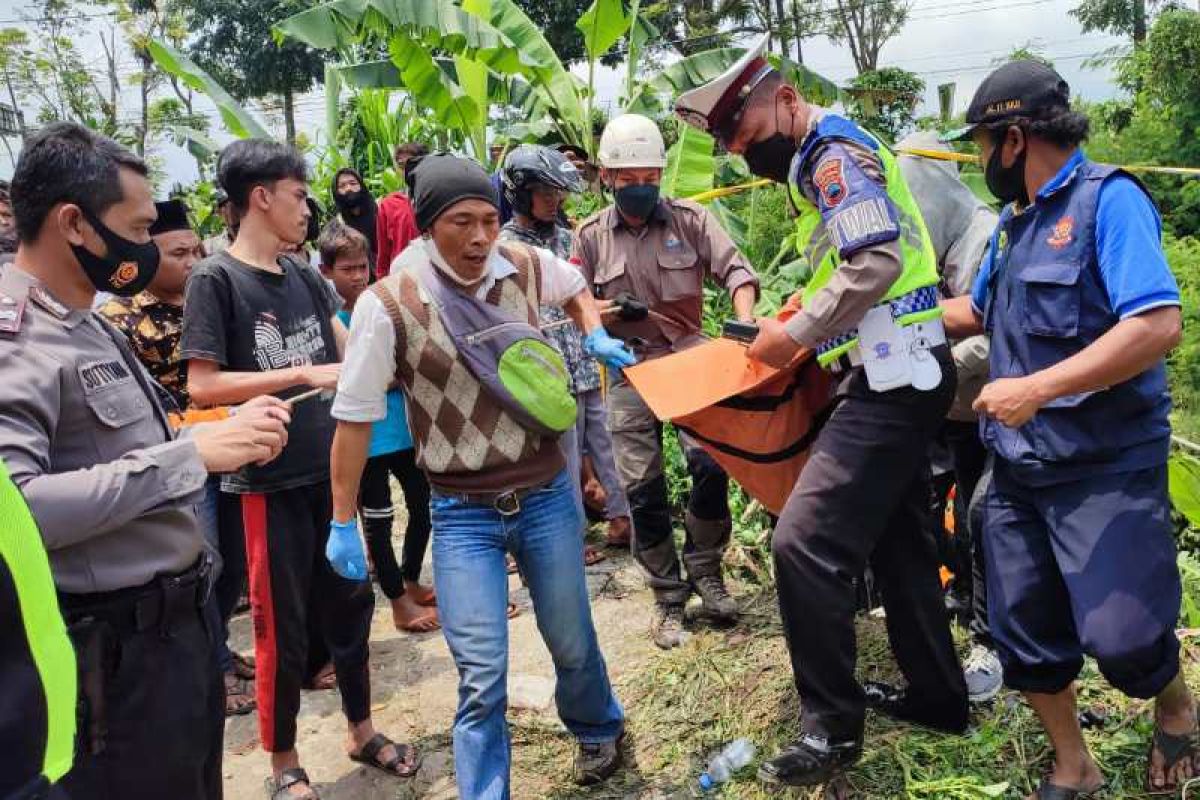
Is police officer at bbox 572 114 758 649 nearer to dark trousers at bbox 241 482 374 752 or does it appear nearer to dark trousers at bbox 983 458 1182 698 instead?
dark trousers at bbox 241 482 374 752

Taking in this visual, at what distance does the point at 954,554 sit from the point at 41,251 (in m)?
3.49

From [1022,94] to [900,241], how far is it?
0.50 meters

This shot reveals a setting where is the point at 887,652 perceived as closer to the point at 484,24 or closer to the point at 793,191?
the point at 793,191

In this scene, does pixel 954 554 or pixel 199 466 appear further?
pixel 954 554

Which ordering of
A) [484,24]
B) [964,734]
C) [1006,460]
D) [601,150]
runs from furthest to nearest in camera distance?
[484,24] < [601,150] < [964,734] < [1006,460]

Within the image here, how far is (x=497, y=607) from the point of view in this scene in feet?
9.25

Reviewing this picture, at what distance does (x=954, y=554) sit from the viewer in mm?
3947

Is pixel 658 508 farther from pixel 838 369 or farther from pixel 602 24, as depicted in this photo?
pixel 602 24

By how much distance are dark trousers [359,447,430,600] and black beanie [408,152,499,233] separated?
6.70ft

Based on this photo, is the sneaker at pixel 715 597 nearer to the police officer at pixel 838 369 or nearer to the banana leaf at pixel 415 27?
the police officer at pixel 838 369

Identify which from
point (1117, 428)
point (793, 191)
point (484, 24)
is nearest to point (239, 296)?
point (793, 191)

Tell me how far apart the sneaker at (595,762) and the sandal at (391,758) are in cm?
69

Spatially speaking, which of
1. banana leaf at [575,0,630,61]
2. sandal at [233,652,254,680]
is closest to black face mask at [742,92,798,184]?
sandal at [233,652,254,680]

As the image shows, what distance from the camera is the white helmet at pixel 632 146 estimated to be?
4320mm
